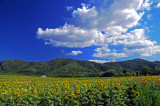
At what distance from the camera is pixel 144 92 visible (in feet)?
17.0

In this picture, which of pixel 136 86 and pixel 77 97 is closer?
pixel 77 97

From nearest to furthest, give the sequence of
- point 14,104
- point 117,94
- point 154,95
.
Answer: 1. point 14,104
2. point 117,94
3. point 154,95

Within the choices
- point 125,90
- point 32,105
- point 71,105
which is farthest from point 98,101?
point 32,105

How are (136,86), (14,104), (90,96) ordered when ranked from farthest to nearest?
(136,86) → (90,96) → (14,104)

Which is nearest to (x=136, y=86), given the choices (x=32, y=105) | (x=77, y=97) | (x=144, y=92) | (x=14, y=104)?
(x=144, y=92)

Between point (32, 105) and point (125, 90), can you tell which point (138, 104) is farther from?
point (32, 105)

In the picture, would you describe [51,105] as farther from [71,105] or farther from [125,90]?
[125,90]

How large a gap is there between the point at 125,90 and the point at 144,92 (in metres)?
0.89

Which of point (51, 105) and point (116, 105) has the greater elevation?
point (51, 105)

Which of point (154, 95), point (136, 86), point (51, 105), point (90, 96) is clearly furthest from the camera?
point (136, 86)

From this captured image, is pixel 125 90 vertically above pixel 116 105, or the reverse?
pixel 125 90

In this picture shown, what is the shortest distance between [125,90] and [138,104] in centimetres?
70

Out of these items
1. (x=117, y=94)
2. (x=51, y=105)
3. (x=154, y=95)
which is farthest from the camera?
(x=154, y=95)

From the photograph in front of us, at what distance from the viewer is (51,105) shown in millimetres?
3520
